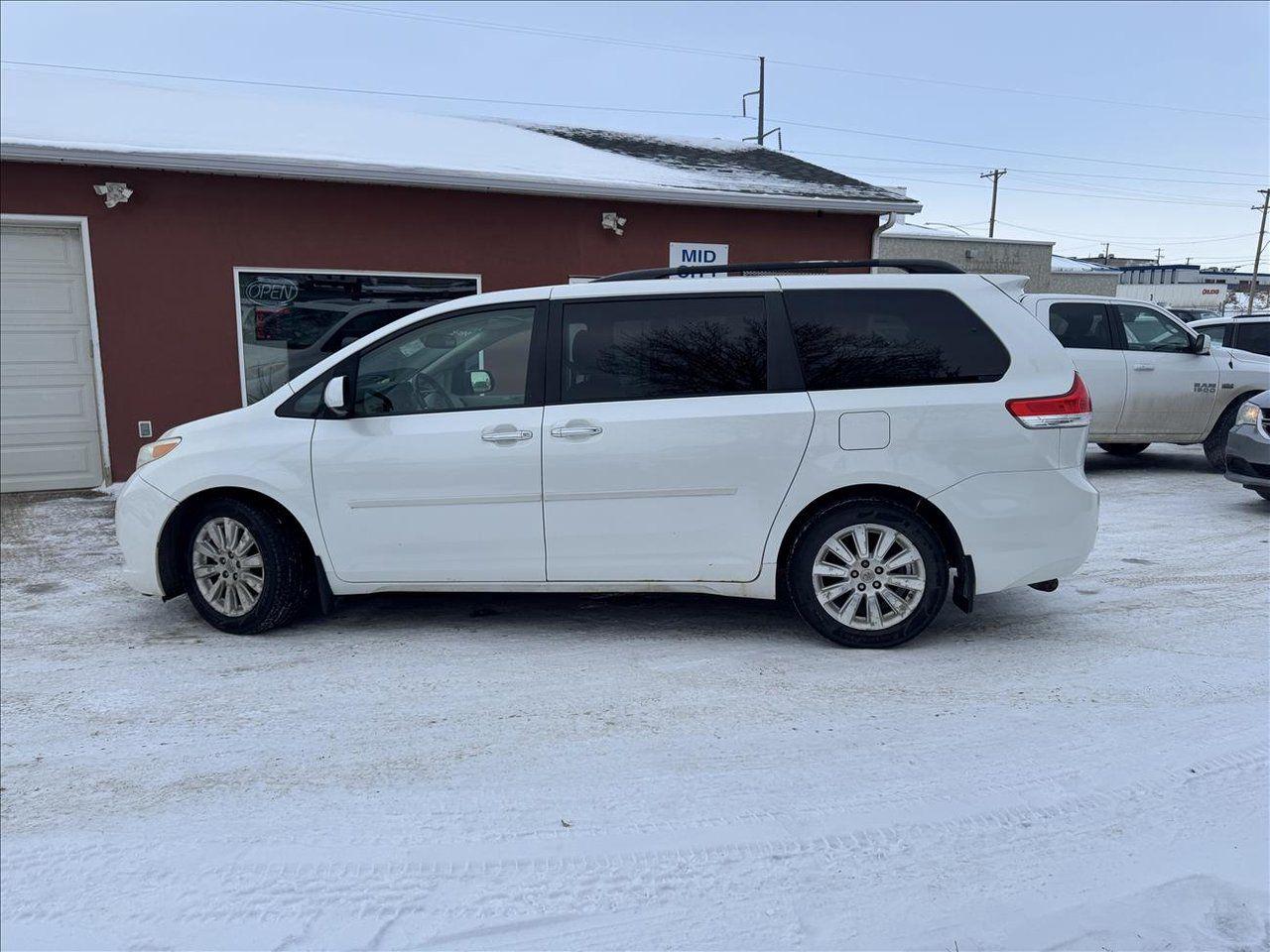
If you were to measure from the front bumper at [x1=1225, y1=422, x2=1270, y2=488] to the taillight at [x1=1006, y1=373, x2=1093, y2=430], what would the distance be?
177 inches

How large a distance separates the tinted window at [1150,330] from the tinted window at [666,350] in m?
A: 6.95

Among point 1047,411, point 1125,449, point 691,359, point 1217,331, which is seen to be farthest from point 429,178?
point 1217,331

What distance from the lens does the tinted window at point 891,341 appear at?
15.1ft

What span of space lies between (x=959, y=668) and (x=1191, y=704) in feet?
3.14

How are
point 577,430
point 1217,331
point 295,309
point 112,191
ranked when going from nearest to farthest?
point 577,430 → point 112,191 → point 295,309 → point 1217,331

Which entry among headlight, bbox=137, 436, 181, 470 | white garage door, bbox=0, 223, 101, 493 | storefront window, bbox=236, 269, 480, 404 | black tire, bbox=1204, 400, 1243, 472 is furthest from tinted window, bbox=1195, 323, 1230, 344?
white garage door, bbox=0, 223, 101, 493

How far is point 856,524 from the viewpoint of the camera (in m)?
4.52

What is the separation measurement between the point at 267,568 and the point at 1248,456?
307 inches

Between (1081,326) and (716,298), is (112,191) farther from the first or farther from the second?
(1081,326)

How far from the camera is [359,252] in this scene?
405 inches

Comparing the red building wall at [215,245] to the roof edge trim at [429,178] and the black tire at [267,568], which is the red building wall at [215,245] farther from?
the black tire at [267,568]

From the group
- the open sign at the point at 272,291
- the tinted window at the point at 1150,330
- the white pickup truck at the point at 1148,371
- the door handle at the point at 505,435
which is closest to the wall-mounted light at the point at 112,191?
the open sign at the point at 272,291

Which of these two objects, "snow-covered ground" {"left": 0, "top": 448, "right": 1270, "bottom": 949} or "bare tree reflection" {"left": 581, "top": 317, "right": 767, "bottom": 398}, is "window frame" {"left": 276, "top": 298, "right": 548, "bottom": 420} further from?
"snow-covered ground" {"left": 0, "top": 448, "right": 1270, "bottom": 949}

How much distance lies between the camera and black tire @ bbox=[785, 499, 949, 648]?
4.51 meters
